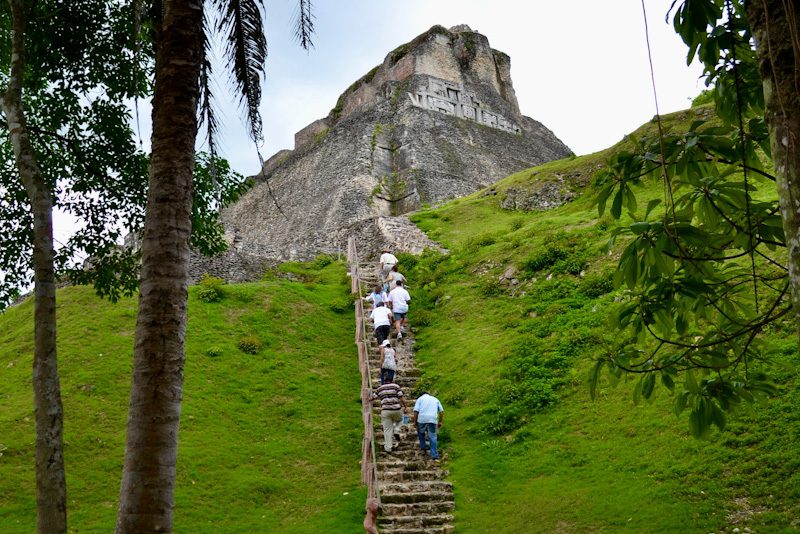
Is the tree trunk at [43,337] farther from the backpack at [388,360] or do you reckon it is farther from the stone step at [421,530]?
the backpack at [388,360]

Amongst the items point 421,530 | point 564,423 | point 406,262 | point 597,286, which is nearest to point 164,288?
point 421,530

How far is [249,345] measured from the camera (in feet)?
57.3

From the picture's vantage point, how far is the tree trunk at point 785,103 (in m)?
3.35

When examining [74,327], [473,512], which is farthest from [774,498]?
[74,327]

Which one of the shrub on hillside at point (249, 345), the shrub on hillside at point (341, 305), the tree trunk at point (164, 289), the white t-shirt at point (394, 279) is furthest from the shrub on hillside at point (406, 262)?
the tree trunk at point (164, 289)

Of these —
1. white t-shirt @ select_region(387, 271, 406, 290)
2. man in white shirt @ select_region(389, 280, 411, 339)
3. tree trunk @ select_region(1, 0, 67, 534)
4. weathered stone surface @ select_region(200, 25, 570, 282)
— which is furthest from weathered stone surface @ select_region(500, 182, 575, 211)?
tree trunk @ select_region(1, 0, 67, 534)

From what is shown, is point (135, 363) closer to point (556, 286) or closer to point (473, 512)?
point (473, 512)

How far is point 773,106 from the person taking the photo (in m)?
3.53

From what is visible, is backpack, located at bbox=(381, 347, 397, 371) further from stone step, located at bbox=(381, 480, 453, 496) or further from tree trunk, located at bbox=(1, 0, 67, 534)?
tree trunk, located at bbox=(1, 0, 67, 534)

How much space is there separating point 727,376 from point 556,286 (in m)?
11.4

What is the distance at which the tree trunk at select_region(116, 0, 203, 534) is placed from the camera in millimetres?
4672

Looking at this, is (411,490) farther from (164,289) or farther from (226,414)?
(164,289)

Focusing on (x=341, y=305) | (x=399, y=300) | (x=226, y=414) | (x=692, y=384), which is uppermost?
(x=341, y=305)

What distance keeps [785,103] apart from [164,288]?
13.2 ft
